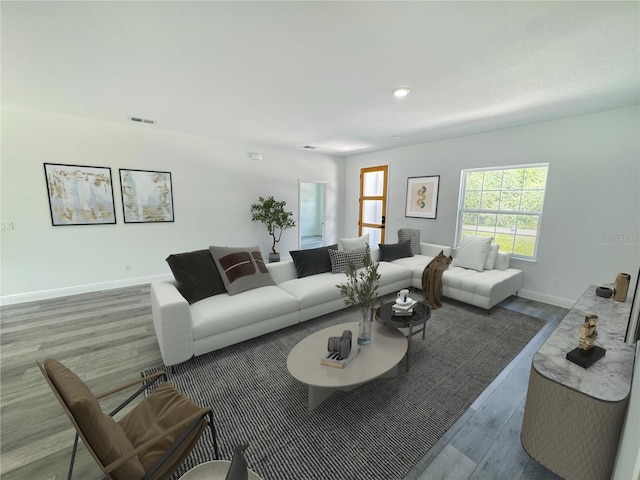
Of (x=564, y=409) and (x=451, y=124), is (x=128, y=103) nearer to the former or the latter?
(x=451, y=124)

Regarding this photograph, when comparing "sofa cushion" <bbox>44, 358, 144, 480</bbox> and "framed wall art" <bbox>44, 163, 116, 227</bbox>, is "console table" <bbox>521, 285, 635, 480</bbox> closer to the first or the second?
"sofa cushion" <bbox>44, 358, 144, 480</bbox>

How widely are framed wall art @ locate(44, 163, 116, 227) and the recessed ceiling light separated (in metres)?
4.30

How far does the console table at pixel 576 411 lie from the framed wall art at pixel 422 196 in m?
3.79

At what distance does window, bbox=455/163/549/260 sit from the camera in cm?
391

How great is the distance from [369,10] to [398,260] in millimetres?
3667

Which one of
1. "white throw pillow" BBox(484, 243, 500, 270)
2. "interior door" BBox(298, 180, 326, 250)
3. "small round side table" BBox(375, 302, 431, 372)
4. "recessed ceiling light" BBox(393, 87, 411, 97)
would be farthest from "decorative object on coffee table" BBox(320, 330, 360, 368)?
"interior door" BBox(298, 180, 326, 250)

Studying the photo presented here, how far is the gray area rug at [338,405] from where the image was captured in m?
1.50

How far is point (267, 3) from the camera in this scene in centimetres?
152

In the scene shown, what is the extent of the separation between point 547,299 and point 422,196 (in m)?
2.59

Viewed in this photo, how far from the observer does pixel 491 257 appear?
397cm

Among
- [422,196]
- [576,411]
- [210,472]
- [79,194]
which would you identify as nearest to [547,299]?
[422,196]

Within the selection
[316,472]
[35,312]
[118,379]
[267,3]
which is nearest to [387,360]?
[316,472]

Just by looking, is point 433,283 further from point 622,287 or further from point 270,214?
point 270,214

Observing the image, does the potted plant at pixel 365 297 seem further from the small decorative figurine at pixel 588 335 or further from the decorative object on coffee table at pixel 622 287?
the decorative object on coffee table at pixel 622 287
